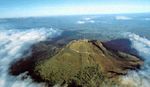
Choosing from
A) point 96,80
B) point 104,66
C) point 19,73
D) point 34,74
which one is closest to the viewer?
point 96,80

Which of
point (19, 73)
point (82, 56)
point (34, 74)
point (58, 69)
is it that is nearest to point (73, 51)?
point (82, 56)

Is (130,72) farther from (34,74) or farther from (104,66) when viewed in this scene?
(34,74)

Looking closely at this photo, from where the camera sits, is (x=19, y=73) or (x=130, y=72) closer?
(x=130, y=72)

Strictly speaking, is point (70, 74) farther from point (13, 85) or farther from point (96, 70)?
point (13, 85)

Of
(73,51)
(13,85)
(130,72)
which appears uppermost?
(73,51)

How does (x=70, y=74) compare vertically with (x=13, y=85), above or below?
above

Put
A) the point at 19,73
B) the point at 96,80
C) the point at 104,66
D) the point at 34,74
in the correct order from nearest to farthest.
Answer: the point at 96,80, the point at 104,66, the point at 34,74, the point at 19,73
